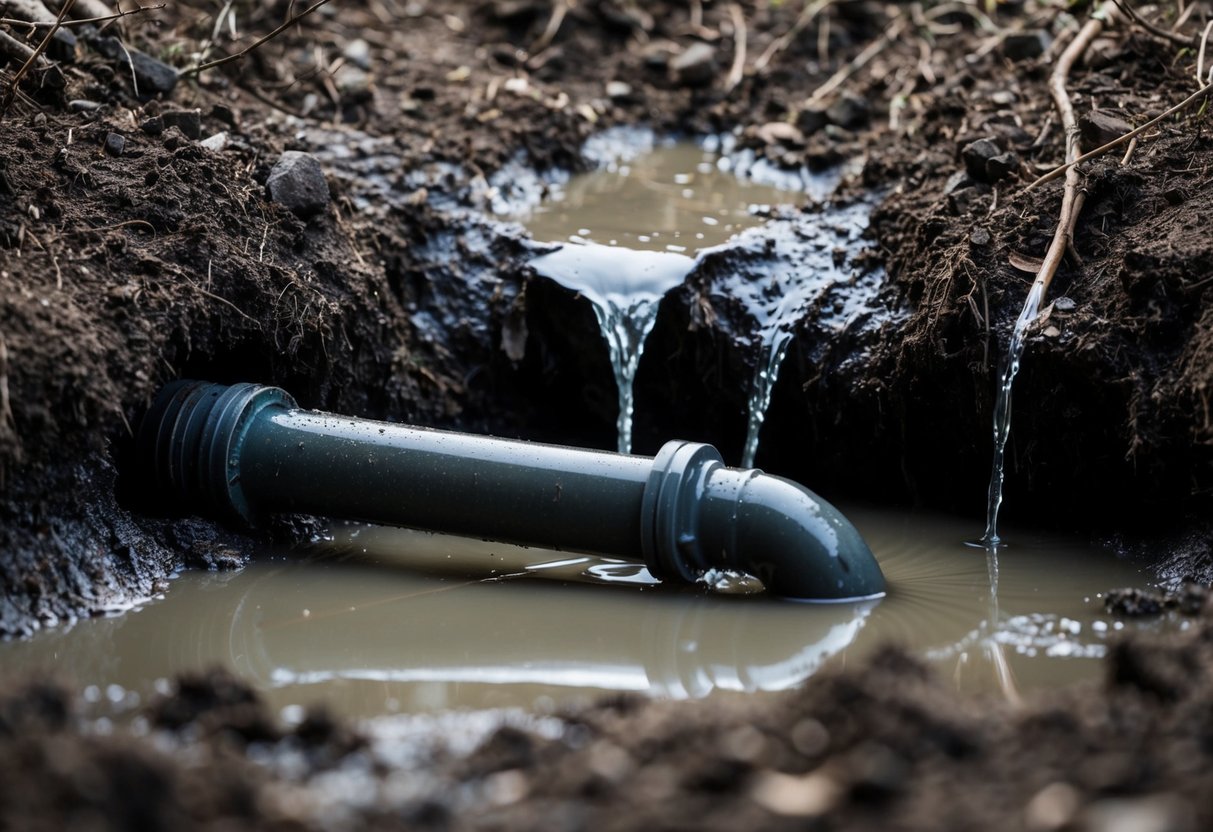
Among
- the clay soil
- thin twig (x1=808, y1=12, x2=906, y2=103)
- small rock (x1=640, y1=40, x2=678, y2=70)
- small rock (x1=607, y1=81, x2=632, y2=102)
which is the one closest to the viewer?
the clay soil

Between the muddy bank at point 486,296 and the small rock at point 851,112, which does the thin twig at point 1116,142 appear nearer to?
→ the muddy bank at point 486,296

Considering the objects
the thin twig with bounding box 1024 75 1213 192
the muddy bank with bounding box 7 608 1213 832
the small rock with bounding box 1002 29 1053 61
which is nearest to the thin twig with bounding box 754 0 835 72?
the small rock with bounding box 1002 29 1053 61

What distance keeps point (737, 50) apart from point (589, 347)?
2.78 meters

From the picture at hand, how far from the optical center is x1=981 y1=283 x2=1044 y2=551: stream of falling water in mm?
4199

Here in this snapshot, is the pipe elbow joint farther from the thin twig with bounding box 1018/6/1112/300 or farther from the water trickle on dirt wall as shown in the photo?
the thin twig with bounding box 1018/6/1112/300

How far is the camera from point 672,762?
230 cm

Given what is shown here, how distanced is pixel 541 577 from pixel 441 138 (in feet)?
8.63

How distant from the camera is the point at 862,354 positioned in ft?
15.4

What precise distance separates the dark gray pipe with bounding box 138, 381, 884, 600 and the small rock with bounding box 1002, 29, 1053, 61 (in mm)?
3316

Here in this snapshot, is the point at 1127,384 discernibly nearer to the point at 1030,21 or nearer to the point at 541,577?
the point at 541,577

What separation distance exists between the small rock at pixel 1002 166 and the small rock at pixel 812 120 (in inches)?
66.3

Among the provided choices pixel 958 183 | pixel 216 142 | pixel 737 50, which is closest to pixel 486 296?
pixel 216 142

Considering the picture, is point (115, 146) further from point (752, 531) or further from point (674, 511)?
point (752, 531)

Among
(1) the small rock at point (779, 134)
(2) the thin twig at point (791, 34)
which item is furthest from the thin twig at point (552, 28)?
(1) the small rock at point (779, 134)
